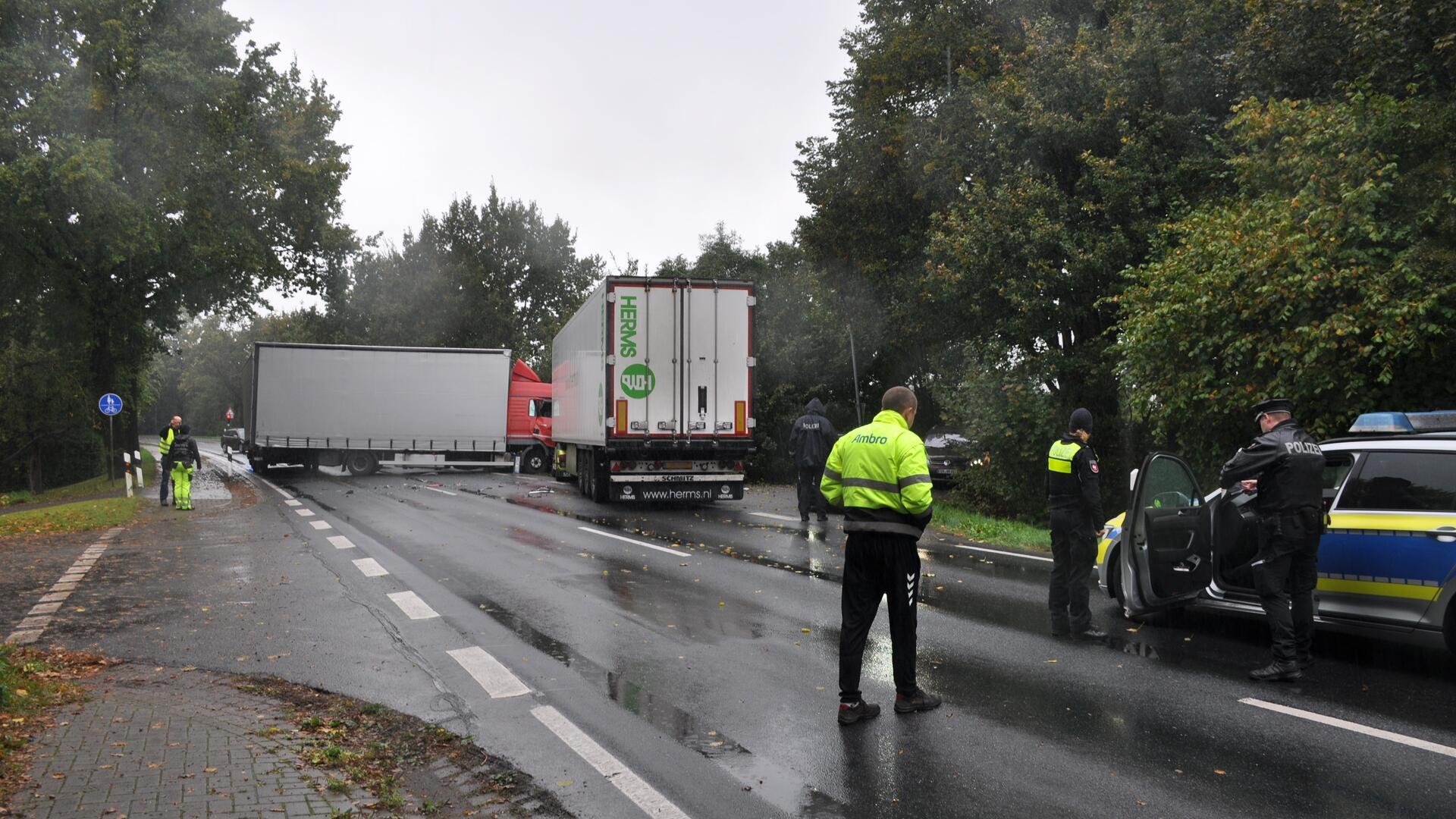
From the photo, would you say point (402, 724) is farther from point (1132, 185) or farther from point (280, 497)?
point (280, 497)

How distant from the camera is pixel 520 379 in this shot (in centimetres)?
3597

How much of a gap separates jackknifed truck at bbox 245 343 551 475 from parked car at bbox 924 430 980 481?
46.8 ft

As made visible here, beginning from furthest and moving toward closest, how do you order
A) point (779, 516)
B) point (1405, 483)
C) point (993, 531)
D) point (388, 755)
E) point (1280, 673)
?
point (779, 516) → point (993, 531) → point (1405, 483) → point (1280, 673) → point (388, 755)

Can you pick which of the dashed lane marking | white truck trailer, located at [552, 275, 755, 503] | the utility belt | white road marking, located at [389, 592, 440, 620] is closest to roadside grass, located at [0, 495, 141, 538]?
the dashed lane marking

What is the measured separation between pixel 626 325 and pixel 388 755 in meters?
13.3

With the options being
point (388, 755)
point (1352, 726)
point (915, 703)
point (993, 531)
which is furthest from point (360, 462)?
point (1352, 726)

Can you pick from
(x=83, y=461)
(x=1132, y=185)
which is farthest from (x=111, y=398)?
(x=1132, y=185)

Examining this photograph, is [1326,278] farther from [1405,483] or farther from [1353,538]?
[1353,538]

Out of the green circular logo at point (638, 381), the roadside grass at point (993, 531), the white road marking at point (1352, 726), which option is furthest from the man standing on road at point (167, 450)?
the white road marking at point (1352, 726)

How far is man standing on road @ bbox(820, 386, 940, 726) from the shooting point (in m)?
5.67

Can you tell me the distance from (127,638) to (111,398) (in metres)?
26.6

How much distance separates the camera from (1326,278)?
1188cm

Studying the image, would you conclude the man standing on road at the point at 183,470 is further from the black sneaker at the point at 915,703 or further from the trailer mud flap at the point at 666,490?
the black sneaker at the point at 915,703

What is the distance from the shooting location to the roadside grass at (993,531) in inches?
573
